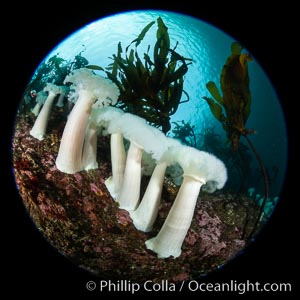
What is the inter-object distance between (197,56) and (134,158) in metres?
1.30

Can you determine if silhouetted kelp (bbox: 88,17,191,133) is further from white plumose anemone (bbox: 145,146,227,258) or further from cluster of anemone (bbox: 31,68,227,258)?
white plumose anemone (bbox: 145,146,227,258)

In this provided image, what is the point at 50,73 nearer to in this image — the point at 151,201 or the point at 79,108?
the point at 79,108

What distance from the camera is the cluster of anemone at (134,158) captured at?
12.3 feet

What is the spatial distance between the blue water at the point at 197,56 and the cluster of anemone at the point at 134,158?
0.30 m

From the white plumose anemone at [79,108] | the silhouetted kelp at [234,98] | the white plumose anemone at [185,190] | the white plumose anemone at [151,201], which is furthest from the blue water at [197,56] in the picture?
the white plumose anemone at [151,201]

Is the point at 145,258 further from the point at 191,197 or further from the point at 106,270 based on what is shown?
the point at 191,197

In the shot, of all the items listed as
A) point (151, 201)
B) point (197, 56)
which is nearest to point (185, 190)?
point (151, 201)

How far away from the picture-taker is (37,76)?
4312 mm

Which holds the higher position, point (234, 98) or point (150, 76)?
point (150, 76)

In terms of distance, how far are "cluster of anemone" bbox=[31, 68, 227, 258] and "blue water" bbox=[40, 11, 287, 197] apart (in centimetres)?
30

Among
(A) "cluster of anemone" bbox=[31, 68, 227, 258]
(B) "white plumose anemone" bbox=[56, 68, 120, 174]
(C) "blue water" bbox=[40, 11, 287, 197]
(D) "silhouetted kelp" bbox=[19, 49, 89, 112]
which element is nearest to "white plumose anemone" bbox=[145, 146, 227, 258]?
(A) "cluster of anemone" bbox=[31, 68, 227, 258]

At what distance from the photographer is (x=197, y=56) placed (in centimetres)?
388

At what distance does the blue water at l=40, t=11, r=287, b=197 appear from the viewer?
383 centimetres

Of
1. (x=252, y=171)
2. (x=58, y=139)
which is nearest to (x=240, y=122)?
(x=252, y=171)
